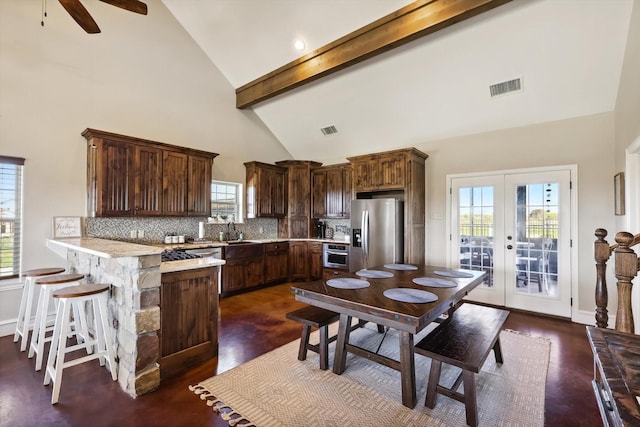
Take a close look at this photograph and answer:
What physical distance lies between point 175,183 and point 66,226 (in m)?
1.42

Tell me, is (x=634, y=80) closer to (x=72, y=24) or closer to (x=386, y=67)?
(x=386, y=67)

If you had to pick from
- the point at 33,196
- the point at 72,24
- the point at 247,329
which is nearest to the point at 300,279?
the point at 247,329

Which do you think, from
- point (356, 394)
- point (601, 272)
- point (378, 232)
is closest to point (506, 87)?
point (378, 232)

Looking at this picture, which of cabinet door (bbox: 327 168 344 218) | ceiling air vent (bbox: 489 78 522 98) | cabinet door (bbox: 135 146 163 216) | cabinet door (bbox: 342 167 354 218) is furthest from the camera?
cabinet door (bbox: 327 168 344 218)

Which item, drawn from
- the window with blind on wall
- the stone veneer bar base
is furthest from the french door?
the window with blind on wall

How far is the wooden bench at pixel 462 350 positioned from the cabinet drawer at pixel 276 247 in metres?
3.66

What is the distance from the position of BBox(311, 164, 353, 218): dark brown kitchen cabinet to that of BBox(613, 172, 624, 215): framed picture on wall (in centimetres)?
Result: 372

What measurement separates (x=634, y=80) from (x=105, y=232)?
6317 millimetres

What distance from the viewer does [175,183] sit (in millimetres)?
4500

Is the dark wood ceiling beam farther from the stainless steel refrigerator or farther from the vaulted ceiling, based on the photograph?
the stainless steel refrigerator

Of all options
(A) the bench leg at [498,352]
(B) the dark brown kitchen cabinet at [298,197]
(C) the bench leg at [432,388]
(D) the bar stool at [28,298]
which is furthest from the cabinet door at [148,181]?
(A) the bench leg at [498,352]

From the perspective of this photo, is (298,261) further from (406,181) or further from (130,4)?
(130,4)

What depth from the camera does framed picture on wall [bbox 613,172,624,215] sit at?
3.15 meters

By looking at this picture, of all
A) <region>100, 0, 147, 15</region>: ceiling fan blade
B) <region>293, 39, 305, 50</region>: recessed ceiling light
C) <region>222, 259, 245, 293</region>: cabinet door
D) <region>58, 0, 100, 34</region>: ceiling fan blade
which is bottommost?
<region>222, 259, 245, 293</region>: cabinet door
